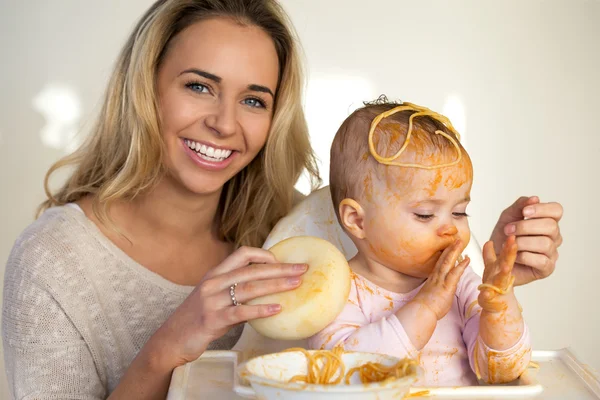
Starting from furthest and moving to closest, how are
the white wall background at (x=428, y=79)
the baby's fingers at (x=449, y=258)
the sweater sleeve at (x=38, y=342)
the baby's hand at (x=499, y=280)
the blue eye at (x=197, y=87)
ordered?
1. the white wall background at (x=428, y=79)
2. the blue eye at (x=197, y=87)
3. the sweater sleeve at (x=38, y=342)
4. the baby's fingers at (x=449, y=258)
5. the baby's hand at (x=499, y=280)

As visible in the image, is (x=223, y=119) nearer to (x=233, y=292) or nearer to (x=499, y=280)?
(x=233, y=292)

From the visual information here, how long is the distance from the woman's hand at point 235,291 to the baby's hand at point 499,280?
292mm

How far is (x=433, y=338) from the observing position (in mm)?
1428

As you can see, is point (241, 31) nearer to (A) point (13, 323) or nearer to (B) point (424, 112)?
A: (B) point (424, 112)

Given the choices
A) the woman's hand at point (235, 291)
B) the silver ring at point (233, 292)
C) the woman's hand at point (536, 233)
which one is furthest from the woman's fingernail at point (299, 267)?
the woman's hand at point (536, 233)

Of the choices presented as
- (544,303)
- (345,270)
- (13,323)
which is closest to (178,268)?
(13,323)

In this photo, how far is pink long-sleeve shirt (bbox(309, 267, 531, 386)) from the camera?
4.28ft

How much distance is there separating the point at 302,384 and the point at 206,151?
90 centimetres

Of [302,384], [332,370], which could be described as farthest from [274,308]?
[302,384]

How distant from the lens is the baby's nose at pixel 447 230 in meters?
1.37

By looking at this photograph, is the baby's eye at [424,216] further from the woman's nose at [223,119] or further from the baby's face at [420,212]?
the woman's nose at [223,119]

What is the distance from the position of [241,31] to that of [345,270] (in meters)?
0.74

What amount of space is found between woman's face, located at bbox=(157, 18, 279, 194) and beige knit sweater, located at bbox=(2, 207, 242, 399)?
0.26 metres

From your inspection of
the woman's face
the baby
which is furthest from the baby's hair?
the woman's face
